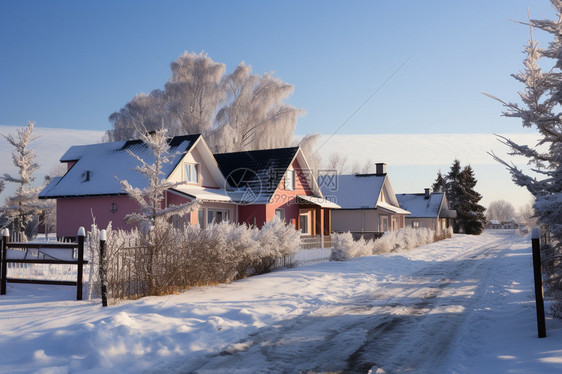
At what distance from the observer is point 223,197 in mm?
26047

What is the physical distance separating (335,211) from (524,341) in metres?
36.4

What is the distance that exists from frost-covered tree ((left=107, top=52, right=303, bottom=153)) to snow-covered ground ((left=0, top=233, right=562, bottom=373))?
31432 millimetres

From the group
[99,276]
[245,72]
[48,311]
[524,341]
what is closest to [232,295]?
[99,276]

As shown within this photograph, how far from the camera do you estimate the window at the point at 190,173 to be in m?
26.1

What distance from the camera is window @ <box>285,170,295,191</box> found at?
29766mm

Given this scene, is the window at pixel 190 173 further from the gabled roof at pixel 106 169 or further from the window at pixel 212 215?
the window at pixel 212 215

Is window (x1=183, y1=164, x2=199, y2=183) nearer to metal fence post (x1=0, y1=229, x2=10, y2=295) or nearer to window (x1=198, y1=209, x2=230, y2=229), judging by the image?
window (x1=198, y1=209, x2=230, y2=229)

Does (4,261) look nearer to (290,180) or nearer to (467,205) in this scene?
(290,180)

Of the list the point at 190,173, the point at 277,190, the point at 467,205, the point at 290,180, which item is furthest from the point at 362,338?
the point at 467,205

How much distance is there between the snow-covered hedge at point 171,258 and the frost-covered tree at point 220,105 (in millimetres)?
29197

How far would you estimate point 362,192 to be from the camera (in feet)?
141

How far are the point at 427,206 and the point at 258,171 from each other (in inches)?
1501

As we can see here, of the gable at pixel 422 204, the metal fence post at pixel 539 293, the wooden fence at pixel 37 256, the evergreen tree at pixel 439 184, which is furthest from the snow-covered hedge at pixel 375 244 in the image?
the evergreen tree at pixel 439 184

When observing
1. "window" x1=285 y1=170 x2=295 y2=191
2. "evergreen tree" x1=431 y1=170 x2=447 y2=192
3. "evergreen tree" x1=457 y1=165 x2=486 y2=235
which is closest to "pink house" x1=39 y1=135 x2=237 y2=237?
"window" x1=285 y1=170 x2=295 y2=191
